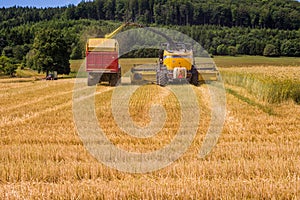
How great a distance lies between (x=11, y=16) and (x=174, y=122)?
149408mm

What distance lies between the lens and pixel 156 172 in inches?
233

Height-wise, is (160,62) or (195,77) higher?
(160,62)

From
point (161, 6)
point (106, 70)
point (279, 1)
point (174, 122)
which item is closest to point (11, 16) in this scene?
point (161, 6)

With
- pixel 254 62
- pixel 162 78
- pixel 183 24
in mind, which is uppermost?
pixel 183 24

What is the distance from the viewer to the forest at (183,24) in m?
72.3

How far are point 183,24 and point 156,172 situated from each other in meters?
101

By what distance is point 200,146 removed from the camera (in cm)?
779

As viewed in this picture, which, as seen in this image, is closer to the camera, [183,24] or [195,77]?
[195,77]

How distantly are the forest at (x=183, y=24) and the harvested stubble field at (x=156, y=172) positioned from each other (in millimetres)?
38377

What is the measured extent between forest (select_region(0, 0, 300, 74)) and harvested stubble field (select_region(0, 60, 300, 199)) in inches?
1511

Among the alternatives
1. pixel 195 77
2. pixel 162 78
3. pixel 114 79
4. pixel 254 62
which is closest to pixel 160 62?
pixel 162 78

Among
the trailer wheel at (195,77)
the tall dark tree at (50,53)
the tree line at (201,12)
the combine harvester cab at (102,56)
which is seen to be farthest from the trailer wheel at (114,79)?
the tree line at (201,12)

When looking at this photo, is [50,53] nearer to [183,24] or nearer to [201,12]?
[183,24]

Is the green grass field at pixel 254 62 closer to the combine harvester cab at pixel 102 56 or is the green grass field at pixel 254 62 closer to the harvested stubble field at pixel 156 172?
the combine harvester cab at pixel 102 56
